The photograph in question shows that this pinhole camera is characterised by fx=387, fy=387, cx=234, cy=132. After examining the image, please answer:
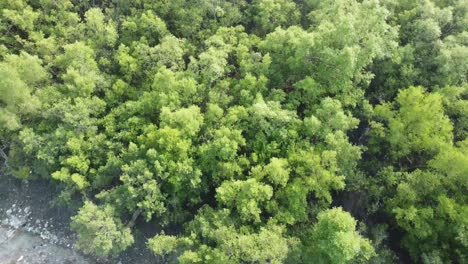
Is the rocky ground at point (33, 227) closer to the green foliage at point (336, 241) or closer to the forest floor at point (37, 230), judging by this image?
the forest floor at point (37, 230)

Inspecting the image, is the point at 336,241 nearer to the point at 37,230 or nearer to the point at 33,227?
the point at 37,230

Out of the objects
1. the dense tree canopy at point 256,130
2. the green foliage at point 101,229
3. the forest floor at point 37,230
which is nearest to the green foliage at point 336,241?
the dense tree canopy at point 256,130

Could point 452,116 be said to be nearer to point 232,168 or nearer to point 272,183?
point 272,183

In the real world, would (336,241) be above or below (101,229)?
above

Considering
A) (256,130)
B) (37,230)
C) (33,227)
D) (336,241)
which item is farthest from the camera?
(33,227)

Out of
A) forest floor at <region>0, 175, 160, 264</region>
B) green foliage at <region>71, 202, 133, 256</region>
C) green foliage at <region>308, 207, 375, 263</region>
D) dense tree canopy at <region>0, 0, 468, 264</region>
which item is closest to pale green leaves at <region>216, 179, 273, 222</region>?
dense tree canopy at <region>0, 0, 468, 264</region>

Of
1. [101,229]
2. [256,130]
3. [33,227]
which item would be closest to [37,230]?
[33,227]

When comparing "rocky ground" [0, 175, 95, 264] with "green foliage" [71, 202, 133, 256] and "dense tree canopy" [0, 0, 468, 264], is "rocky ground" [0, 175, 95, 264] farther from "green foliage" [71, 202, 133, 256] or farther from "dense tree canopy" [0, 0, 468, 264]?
"green foliage" [71, 202, 133, 256]
